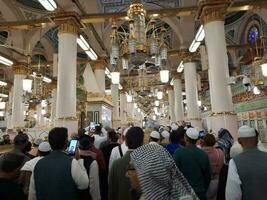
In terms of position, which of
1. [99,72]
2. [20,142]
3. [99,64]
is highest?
[99,64]

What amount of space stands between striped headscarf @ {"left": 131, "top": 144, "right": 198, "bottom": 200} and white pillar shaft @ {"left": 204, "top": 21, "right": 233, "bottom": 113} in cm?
567

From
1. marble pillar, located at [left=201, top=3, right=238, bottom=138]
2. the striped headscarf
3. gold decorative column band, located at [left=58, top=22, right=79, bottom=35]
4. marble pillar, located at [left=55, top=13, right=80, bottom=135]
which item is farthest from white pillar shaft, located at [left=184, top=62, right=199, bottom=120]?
the striped headscarf

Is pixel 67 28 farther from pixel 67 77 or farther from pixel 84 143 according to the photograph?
pixel 84 143

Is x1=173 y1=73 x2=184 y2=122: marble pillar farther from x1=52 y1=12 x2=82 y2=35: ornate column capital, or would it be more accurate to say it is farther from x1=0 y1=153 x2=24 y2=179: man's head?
x1=0 y1=153 x2=24 y2=179: man's head

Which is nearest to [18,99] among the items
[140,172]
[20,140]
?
[20,140]

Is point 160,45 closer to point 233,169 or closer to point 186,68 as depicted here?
point 186,68

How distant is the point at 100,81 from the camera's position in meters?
11.8

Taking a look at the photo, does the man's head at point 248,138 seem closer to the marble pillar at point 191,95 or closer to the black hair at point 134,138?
the black hair at point 134,138

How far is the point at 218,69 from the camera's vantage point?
6.79 meters

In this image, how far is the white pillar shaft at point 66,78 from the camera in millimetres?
7148

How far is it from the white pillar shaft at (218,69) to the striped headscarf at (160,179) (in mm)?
5673

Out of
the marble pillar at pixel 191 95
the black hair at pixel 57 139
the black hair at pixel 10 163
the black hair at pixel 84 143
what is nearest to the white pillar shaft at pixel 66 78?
the black hair at pixel 84 143

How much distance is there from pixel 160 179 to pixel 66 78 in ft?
21.1

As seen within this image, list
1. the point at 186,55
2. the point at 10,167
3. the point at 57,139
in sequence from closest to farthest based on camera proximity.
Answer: the point at 10,167 < the point at 57,139 < the point at 186,55
